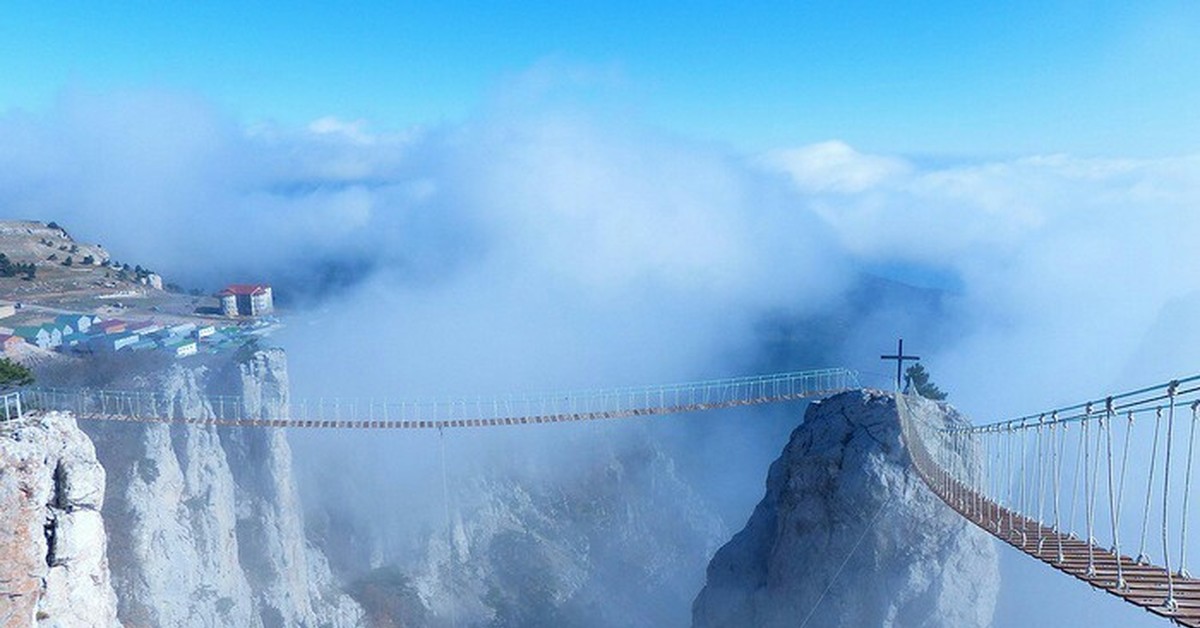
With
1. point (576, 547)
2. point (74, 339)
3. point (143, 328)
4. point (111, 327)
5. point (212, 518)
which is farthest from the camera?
point (576, 547)

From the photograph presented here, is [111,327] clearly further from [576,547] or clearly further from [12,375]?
[576,547]

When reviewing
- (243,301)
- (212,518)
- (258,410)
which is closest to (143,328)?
(258,410)

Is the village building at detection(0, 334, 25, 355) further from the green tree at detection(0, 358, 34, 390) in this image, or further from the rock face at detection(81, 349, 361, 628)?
the rock face at detection(81, 349, 361, 628)

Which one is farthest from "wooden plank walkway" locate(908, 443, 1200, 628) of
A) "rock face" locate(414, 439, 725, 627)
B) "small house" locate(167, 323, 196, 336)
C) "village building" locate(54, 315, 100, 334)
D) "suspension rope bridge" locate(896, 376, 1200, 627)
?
"village building" locate(54, 315, 100, 334)

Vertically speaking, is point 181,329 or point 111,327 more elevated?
point 111,327

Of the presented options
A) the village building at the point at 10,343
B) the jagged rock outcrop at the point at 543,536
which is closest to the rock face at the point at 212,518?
the jagged rock outcrop at the point at 543,536

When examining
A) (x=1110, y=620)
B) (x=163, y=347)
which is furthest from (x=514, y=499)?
(x=1110, y=620)
